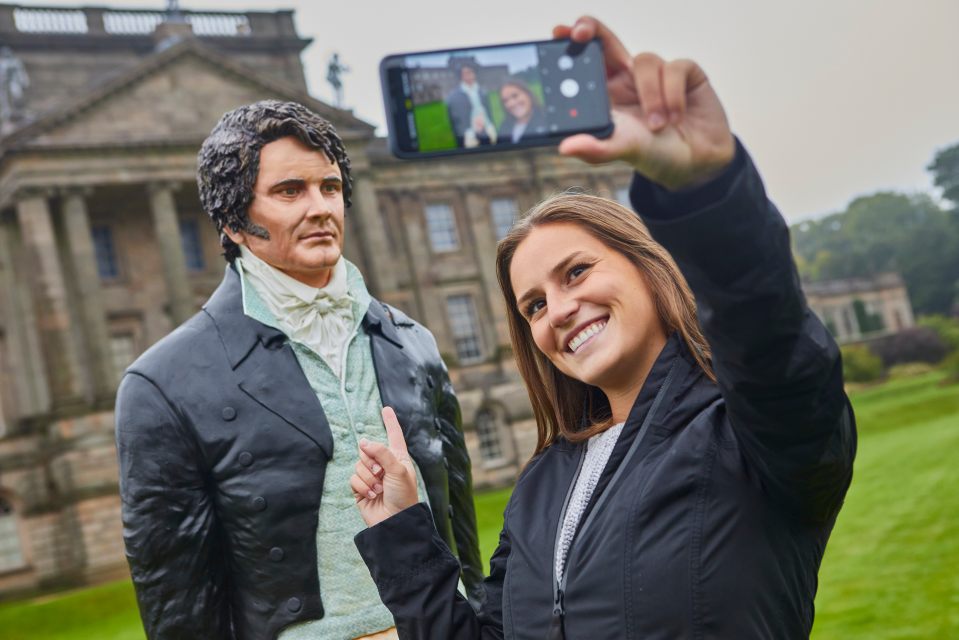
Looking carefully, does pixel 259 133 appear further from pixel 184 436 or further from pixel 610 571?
pixel 610 571

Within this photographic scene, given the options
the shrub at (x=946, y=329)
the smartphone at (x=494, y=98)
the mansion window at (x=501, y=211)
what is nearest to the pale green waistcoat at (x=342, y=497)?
the smartphone at (x=494, y=98)

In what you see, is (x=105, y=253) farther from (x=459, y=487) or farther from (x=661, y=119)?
(x=661, y=119)

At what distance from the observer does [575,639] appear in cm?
219

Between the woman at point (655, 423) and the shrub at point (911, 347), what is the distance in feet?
161

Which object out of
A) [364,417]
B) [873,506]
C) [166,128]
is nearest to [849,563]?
[873,506]

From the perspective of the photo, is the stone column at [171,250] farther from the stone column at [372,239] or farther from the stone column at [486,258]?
the stone column at [486,258]

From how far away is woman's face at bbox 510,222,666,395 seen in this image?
2.34 m

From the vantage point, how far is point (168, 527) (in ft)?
10.1

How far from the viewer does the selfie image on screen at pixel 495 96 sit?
174 centimetres

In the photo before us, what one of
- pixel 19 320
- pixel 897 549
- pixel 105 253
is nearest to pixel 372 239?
pixel 105 253

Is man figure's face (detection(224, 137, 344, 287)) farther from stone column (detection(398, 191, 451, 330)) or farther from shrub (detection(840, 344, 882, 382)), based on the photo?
shrub (detection(840, 344, 882, 382))

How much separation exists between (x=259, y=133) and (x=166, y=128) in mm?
31720

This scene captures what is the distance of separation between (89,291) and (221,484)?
30373mm

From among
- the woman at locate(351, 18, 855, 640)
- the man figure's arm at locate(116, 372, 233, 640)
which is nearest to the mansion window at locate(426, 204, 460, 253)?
the man figure's arm at locate(116, 372, 233, 640)
